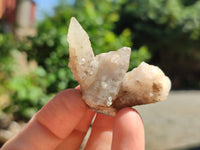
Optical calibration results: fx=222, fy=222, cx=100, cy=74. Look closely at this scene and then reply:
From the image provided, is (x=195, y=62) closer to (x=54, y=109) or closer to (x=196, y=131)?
(x=196, y=131)

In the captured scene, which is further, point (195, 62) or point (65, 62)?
point (195, 62)

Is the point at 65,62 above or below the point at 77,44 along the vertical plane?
below

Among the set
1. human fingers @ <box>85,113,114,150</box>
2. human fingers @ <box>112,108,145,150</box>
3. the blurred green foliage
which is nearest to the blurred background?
the blurred green foliage

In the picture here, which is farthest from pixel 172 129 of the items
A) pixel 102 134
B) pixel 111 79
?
pixel 111 79

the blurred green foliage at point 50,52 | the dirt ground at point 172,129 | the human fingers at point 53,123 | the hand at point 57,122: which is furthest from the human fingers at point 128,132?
the dirt ground at point 172,129

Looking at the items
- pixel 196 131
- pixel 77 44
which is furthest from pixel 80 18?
pixel 196 131

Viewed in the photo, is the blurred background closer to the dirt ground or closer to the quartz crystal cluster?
the dirt ground

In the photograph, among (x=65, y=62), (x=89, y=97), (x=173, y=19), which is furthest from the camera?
(x=173, y=19)
